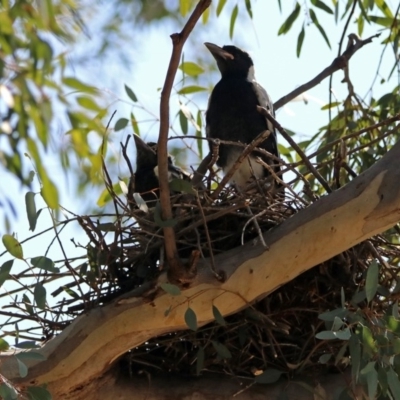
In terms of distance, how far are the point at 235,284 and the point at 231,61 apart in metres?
1.82

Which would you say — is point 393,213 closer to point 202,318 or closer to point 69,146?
point 202,318

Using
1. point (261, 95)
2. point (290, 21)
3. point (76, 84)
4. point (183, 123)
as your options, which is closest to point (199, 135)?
point (183, 123)

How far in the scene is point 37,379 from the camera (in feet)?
7.04

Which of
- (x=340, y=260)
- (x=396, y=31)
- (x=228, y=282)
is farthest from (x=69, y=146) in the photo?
(x=396, y=31)

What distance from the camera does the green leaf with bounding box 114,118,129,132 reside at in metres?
2.93

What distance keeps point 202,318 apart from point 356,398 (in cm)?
41

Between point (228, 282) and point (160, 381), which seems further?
point (160, 381)

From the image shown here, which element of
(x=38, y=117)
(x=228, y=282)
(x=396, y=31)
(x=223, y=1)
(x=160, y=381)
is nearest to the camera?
(x=38, y=117)

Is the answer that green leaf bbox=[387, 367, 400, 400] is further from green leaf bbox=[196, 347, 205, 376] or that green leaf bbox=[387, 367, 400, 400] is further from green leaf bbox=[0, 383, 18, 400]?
green leaf bbox=[0, 383, 18, 400]

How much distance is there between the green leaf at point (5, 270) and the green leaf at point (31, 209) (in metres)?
0.10

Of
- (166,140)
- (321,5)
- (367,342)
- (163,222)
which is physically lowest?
(367,342)

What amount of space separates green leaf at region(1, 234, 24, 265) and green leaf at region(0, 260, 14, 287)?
0.03 meters

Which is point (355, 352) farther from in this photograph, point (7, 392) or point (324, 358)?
point (7, 392)

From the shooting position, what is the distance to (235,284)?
2113mm
